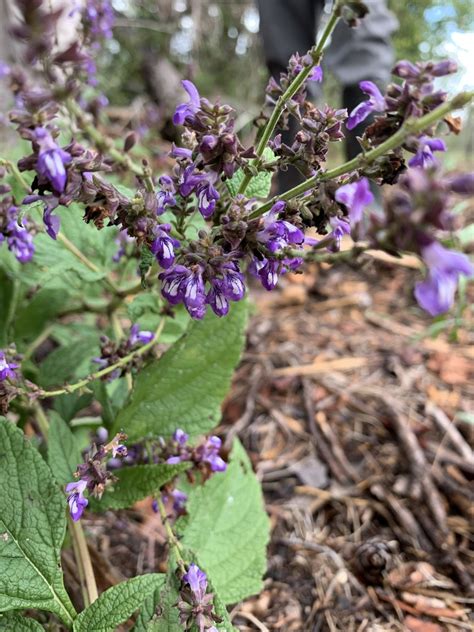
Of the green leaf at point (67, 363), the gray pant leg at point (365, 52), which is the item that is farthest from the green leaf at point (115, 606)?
the gray pant leg at point (365, 52)

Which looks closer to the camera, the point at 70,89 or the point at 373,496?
the point at 70,89

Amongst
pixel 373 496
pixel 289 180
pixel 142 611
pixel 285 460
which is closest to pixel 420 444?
pixel 373 496

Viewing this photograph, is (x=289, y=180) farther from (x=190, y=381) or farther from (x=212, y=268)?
(x=212, y=268)

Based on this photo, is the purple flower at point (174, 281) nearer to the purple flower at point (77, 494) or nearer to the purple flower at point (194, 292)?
the purple flower at point (194, 292)

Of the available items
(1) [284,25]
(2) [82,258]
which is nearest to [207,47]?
(1) [284,25]

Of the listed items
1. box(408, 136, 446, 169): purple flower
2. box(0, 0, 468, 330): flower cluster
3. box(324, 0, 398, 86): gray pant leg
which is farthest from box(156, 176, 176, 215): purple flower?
box(324, 0, 398, 86): gray pant leg

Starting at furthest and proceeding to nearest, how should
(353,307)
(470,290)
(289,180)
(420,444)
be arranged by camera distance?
(289,180) → (470,290) → (353,307) → (420,444)
